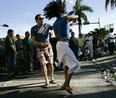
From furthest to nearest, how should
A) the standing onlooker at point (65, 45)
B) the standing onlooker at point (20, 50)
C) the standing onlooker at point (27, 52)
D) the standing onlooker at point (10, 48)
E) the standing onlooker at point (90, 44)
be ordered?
1. the standing onlooker at point (90, 44)
2. the standing onlooker at point (20, 50)
3. the standing onlooker at point (27, 52)
4. the standing onlooker at point (10, 48)
5. the standing onlooker at point (65, 45)

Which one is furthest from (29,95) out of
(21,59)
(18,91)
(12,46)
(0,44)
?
(0,44)

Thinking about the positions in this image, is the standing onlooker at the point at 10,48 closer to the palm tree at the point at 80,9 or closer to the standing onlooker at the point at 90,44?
the standing onlooker at the point at 90,44

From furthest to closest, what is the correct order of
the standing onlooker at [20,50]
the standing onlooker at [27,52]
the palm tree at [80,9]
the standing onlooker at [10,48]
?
the palm tree at [80,9] < the standing onlooker at [20,50] < the standing onlooker at [27,52] < the standing onlooker at [10,48]

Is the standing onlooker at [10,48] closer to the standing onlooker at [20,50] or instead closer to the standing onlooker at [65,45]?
the standing onlooker at [20,50]

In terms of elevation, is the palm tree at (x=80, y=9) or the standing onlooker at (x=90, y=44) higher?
the palm tree at (x=80, y=9)

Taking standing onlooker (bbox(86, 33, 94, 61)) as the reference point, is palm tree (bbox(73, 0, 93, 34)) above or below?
above

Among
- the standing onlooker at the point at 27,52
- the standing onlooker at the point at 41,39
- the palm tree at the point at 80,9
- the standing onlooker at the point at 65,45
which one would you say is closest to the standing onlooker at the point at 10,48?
the standing onlooker at the point at 27,52

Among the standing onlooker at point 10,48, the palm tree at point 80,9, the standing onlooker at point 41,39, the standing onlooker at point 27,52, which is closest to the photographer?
the standing onlooker at point 41,39

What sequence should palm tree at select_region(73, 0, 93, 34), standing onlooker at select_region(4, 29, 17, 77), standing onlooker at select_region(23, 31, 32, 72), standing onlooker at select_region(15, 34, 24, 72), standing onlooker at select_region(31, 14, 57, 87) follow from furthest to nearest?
palm tree at select_region(73, 0, 93, 34)
standing onlooker at select_region(15, 34, 24, 72)
standing onlooker at select_region(23, 31, 32, 72)
standing onlooker at select_region(4, 29, 17, 77)
standing onlooker at select_region(31, 14, 57, 87)

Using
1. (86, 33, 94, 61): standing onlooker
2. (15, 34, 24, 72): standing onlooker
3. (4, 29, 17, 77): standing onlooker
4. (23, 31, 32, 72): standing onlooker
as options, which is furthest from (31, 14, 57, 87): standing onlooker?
(86, 33, 94, 61): standing onlooker

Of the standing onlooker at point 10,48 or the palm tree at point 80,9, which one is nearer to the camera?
the standing onlooker at point 10,48

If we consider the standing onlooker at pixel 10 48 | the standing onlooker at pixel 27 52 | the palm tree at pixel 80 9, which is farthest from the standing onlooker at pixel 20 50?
the palm tree at pixel 80 9

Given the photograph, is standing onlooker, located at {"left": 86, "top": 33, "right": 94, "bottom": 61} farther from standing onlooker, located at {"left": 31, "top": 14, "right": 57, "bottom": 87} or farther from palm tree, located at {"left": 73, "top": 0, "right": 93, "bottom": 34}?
palm tree, located at {"left": 73, "top": 0, "right": 93, "bottom": 34}

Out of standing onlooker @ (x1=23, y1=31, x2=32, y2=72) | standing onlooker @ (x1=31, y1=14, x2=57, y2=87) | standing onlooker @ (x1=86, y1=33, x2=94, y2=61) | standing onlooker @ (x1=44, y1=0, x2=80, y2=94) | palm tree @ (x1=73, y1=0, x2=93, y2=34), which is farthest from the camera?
palm tree @ (x1=73, y1=0, x2=93, y2=34)
